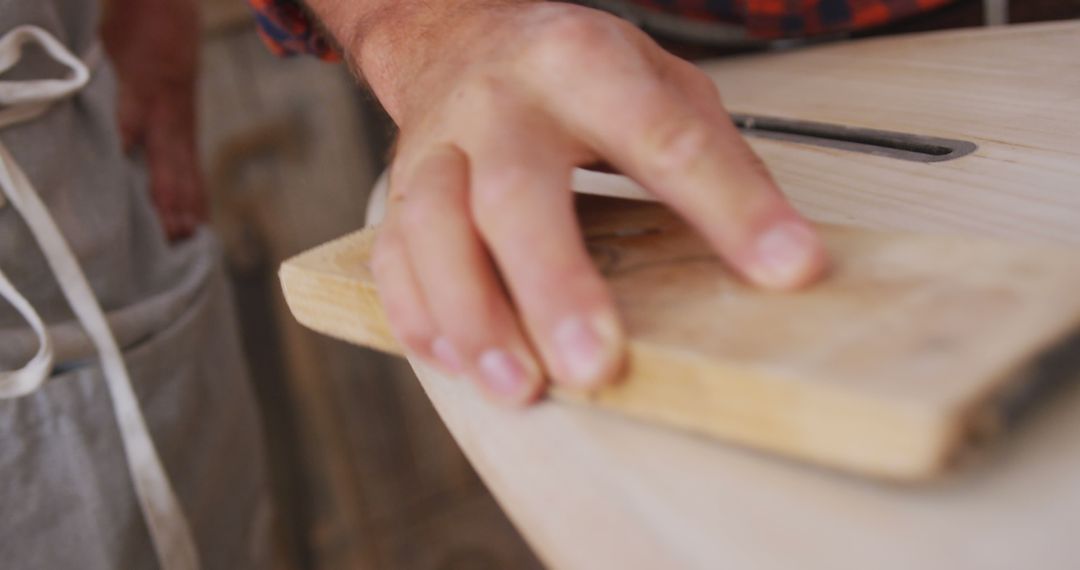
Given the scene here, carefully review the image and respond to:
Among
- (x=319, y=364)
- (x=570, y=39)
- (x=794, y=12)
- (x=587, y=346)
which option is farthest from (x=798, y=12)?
(x=319, y=364)

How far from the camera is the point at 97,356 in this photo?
80cm

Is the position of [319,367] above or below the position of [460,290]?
below

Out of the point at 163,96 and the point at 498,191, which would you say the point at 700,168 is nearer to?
the point at 498,191

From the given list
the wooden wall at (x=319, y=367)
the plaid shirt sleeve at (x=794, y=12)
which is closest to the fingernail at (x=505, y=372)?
the plaid shirt sleeve at (x=794, y=12)

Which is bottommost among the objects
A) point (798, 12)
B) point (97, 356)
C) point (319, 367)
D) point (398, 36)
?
point (319, 367)

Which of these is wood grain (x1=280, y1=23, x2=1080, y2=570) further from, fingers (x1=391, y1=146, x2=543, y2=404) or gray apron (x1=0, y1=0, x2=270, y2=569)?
gray apron (x1=0, y1=0, x2=270, y2=569)

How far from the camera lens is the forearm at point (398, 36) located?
51 centimetres

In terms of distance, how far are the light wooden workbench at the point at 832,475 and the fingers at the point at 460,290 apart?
2 centimetres

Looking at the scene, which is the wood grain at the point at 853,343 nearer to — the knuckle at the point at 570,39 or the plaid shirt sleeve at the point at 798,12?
the knuckle at the point at 570,39

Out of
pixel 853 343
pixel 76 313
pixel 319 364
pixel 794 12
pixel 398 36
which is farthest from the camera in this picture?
pixel 319 364

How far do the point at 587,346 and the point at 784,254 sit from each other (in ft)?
0.27

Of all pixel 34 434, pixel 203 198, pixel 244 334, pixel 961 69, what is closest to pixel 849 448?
pixel 961 69

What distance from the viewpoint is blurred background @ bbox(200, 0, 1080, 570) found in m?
1.75

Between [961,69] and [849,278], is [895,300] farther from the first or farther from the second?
[961,69]
